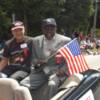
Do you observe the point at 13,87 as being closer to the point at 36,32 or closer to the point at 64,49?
the point at 64,49

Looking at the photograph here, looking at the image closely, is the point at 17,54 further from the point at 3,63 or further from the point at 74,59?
the point at 74,59

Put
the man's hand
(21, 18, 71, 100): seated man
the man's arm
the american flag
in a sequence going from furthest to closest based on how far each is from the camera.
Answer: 1. the man's arm
2. (21, 18, 71, 100): seated man
3. the man's hand
4. the american flag

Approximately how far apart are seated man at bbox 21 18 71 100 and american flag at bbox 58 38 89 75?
889 millimetres

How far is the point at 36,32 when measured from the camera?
41.1m

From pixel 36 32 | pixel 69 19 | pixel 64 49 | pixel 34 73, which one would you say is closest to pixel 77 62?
pixel 64 49

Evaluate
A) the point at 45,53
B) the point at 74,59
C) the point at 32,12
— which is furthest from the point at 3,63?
the point at 32,12

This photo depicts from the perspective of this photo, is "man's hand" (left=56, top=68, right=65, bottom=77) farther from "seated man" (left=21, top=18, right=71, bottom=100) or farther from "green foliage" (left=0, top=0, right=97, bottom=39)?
"green foliage" (left=0, top=0, right=97, bottom=39)

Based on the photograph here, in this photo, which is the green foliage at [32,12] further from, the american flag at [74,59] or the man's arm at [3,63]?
the american flag at [74,59]

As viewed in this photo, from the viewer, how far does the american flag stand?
13.7 feet

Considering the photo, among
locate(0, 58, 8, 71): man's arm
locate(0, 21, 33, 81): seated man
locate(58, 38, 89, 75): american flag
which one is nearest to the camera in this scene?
locate(58, 38, 89, 75): american flag

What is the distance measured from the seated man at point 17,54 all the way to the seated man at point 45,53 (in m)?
0.33

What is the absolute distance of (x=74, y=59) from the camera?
417cm

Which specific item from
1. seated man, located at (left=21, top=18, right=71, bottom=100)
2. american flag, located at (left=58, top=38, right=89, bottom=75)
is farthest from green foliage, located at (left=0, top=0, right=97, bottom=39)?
american flag, located at (left=58, top=38, right=89, bottom=75)

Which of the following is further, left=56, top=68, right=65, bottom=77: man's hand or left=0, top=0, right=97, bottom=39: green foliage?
left=0, top=0, right=97, bottom=39: green foliage
